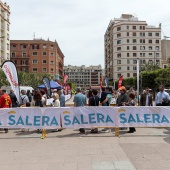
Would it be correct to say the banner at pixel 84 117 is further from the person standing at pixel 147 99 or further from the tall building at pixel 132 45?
the tall building at pixel 132 45

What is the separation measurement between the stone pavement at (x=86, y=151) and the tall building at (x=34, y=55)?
98170 millimetres

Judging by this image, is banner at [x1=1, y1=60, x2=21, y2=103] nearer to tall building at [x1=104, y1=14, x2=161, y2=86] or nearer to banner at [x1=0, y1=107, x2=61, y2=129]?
banner at [x1=0, y1=107, x2=61, y2=129]

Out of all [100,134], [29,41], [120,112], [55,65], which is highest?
[29,41]

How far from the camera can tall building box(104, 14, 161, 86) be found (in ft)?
352

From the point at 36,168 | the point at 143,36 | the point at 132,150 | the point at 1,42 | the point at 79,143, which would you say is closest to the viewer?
the point at 36,168

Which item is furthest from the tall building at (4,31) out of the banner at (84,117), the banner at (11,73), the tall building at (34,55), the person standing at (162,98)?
the banner at (84,117)

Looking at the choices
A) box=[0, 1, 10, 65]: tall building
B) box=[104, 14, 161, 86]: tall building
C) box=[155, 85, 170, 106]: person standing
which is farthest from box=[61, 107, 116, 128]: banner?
box=[104, 14, 161, 86]: tall building

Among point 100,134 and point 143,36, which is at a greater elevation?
point 143,36

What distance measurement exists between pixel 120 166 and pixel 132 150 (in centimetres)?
176

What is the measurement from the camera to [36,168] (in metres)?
6.44

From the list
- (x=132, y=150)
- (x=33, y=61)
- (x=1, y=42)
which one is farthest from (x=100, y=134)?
(x=33, y=61)

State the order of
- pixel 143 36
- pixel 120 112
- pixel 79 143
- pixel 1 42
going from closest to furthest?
pixel 79 143, pixel 120 112, pixel 1 42, pixel 143 36

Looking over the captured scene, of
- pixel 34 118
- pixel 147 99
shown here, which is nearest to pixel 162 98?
pixel 147 99

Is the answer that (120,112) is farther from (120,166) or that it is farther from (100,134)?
(120,166)
